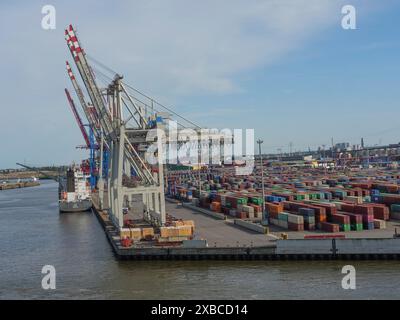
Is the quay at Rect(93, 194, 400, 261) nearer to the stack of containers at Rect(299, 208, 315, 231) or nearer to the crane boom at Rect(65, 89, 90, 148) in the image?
the stack of containers at Rect(299, 208, 315, 231)

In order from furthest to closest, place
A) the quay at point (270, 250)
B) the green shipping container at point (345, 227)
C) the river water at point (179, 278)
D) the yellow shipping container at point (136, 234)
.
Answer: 1. the yellow shipping container at point (136, 234)
2. the green shipping container at point (345, 227)
3. the quay at point (270, 250)
4. the river water at point (179, 278)

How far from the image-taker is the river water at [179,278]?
16.0m

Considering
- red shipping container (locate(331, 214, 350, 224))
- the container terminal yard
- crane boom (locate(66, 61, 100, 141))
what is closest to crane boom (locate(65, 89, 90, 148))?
crane boom (locate(66, 61, 100, 141))

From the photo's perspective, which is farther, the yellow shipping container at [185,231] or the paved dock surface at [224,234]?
the yellow shipping container at [185,231]

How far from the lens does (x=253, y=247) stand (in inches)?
821

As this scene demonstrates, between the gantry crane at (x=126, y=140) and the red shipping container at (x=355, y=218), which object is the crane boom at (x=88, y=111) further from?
the red shipping container at (x=355, y=218)

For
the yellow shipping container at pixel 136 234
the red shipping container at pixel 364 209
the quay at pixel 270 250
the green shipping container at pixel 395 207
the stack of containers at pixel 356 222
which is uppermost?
the red shipping container at pixel 364 209

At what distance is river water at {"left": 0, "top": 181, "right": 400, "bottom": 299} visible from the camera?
16016mm

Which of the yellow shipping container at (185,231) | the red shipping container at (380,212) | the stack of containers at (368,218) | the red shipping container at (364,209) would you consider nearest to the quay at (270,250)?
the yellow shipping container at (185,231)

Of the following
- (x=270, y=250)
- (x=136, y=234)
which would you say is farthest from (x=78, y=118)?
(x=270, y=250)
